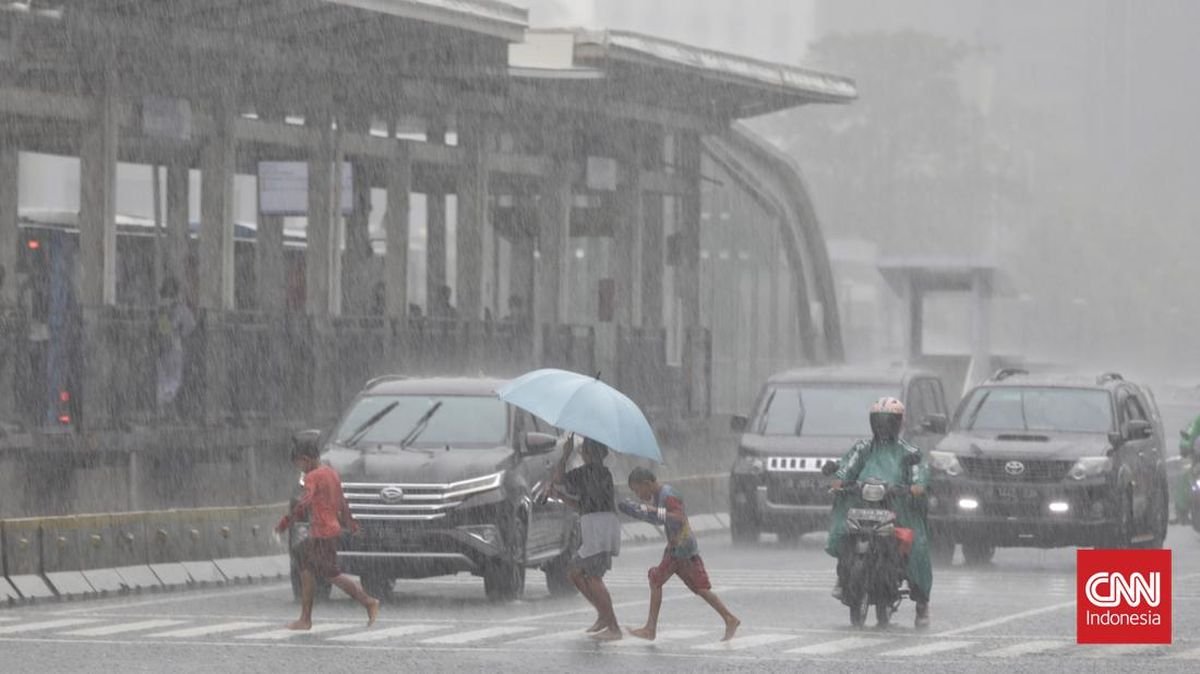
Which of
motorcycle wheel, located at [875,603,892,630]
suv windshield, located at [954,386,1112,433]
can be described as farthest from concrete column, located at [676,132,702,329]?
motorcycle wheel, located at [875,603,892,630]

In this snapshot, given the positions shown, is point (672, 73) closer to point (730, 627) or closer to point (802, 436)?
point (802, 436)

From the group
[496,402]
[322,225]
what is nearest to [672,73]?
[322,225]

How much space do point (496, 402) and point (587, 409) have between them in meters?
4.68

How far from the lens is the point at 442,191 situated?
4125cm

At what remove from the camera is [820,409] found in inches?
1128

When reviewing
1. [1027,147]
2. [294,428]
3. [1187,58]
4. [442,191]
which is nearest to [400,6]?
[294,428]

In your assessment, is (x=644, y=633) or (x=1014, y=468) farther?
(x=1014, y=468)

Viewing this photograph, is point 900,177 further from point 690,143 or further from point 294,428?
point 294,428

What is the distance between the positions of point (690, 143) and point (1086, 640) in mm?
25626

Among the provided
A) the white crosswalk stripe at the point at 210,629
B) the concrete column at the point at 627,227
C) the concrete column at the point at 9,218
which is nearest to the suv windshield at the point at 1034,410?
the white crosswalk stripe at the point at 210,629

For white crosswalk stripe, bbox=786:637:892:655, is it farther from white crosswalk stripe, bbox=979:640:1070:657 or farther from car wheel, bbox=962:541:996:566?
car wheel, bbox=962:541:996:566

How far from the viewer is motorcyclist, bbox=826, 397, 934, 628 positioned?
17875 mm

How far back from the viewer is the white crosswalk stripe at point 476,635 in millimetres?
16625

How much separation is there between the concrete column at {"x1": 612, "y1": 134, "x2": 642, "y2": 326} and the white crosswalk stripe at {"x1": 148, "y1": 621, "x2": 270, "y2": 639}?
22.4m
